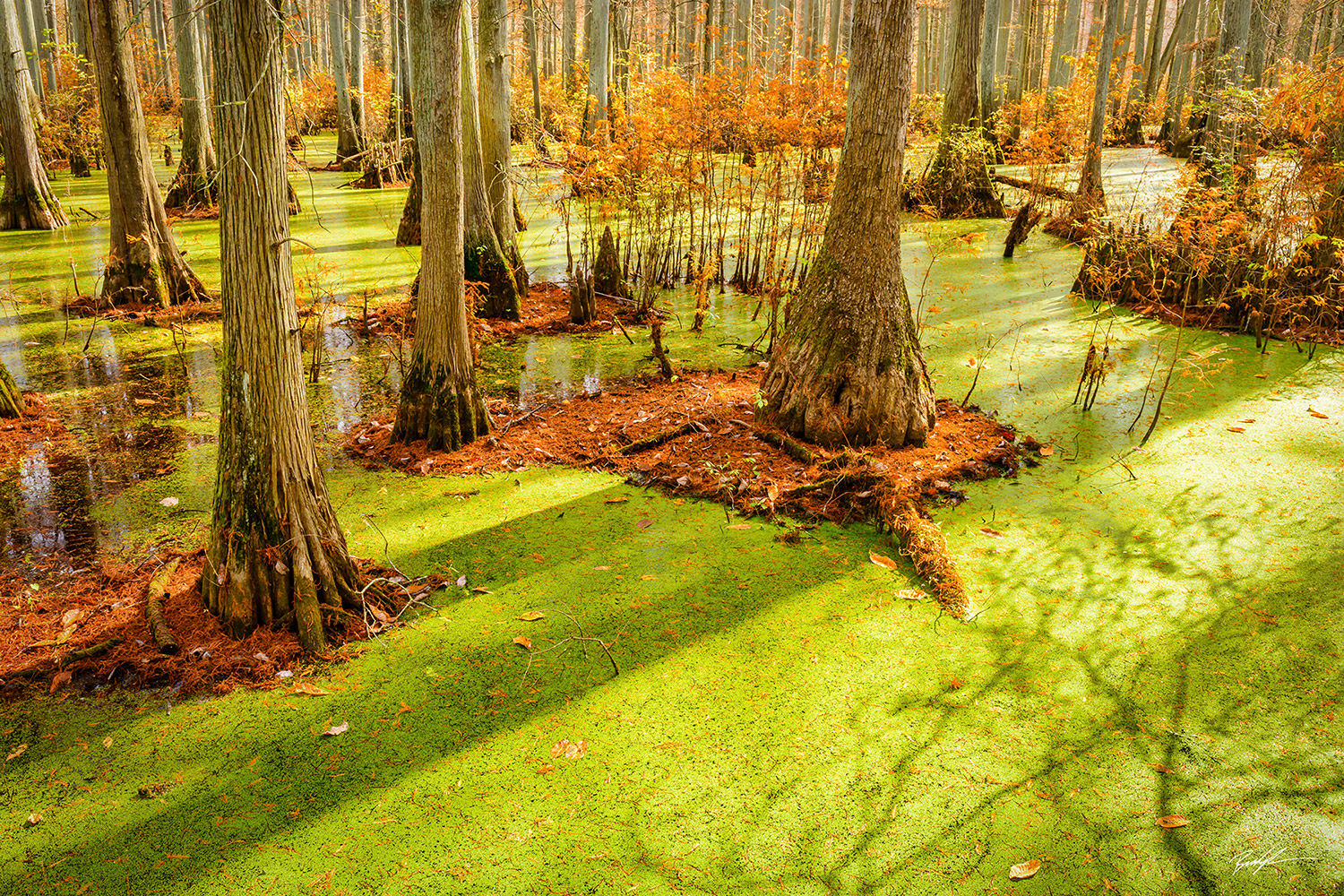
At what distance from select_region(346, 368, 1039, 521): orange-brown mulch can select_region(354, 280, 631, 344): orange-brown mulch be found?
196cm

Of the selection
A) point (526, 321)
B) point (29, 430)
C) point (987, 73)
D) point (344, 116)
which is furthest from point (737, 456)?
point (344, 116)

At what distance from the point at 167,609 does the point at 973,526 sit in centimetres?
390

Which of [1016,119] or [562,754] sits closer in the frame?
[562,754]

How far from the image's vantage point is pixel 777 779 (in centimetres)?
281

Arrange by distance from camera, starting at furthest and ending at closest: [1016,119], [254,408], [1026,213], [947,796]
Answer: [1016,119] → [1026,213] → [254,408] → [947,796]

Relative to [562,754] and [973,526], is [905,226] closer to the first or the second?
[973,526]

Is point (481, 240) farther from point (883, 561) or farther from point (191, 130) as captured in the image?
point (191, 130)

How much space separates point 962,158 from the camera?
12523 millimetres

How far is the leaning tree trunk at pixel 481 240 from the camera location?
7.97 m

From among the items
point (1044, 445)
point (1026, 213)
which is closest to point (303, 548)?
point (1044, 445)

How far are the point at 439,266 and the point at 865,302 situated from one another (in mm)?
2651

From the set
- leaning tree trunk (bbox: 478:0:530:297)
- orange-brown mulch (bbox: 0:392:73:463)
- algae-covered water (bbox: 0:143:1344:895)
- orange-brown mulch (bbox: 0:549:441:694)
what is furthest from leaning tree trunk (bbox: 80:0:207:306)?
orange-brown mulch (bbox: 0:549:441:694)

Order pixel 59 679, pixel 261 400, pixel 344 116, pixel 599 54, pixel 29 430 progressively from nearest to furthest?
pixel 59 679 → pixel 261 400 → pixel 29 430 → pixel 599 54 → pixel 344 116

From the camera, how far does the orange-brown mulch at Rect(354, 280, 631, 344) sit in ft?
25.7
